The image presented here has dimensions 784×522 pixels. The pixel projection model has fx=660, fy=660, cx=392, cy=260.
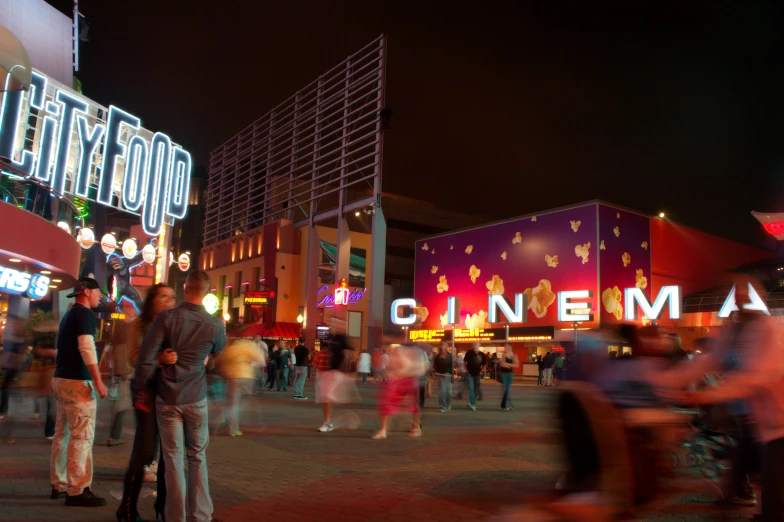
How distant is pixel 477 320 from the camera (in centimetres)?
4331

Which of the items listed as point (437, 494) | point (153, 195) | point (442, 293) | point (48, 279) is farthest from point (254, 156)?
point (437, 494)

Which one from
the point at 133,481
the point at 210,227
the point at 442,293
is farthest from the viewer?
the point at 210,227

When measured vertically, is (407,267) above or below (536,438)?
above

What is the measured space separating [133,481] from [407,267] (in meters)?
53.1

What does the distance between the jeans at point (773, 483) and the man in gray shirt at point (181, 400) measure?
3.61 metres

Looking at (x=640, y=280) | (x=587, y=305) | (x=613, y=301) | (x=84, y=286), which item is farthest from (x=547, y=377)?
(x=84, y=286)

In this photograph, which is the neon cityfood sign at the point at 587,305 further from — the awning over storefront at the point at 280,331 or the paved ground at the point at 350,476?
the paved ground at the point at 350,476

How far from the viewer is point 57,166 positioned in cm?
2008

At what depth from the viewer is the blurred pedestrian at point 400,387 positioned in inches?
421

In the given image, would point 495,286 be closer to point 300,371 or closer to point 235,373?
point 300,371

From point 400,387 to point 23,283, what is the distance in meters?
14.1

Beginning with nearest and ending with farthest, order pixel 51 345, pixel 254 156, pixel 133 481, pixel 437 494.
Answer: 1. pixel 133 481
2. pixel 437 494
3. pixel 51 345
4. pixel 254 156

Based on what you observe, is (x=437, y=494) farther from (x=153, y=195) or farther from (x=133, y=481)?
(x=153, y=195)

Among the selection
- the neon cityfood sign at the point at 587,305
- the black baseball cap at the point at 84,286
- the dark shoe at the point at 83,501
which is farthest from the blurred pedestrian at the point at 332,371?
the neon cityfood sign at the point at 587,305
